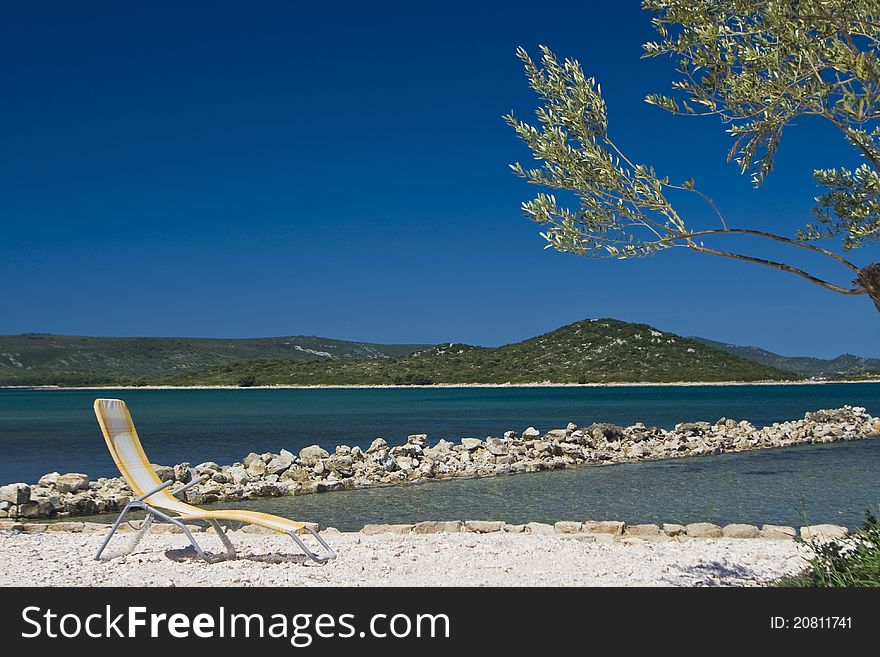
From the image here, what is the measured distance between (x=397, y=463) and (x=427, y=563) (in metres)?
11.7

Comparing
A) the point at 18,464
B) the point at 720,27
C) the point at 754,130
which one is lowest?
the point at 18,464

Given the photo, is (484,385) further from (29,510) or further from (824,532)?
(824,532)

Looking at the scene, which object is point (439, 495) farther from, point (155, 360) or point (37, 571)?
point (155, 360)

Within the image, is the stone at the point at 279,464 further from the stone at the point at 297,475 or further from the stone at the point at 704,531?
the stone at the point at 704,531

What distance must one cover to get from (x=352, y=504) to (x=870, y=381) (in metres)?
142

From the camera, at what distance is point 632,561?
845 cm

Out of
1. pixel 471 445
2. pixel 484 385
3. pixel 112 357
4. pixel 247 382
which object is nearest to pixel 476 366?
pixel 484 385

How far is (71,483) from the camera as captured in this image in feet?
52.2

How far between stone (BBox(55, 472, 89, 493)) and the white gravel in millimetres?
5953

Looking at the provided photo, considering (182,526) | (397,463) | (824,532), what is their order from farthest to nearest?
1. (397,463)
2. (824,532)
3. (182,526)

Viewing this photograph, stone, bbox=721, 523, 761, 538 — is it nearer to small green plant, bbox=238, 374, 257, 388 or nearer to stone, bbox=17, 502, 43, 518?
stone, bbox=17, 502, 43, 518

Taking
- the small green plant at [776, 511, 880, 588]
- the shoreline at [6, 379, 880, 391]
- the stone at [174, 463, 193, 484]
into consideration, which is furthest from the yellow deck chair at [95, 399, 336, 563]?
the shoreline at [6, 379, 880, 391]

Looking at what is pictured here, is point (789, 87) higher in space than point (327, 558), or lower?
higher

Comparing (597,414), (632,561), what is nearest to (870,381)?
(597,414)
